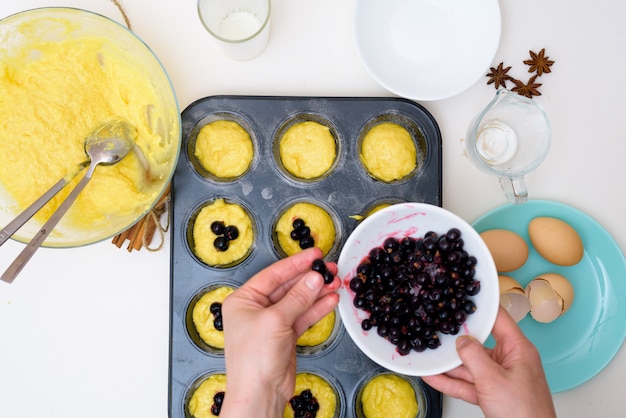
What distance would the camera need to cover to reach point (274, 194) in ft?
6.65

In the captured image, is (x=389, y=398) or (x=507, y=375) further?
(x=389, y=398)

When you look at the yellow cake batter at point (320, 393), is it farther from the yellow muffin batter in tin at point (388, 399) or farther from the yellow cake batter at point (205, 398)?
the yellow cake batter at point (205, 398)

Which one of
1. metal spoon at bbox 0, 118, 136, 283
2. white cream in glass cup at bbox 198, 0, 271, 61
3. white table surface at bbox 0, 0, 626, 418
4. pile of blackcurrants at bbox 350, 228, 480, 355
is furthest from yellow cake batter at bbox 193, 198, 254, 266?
white cream in glass cup at bbox 198, 0, 271, 61

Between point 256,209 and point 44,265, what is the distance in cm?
98

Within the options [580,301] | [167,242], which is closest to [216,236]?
[167,242]

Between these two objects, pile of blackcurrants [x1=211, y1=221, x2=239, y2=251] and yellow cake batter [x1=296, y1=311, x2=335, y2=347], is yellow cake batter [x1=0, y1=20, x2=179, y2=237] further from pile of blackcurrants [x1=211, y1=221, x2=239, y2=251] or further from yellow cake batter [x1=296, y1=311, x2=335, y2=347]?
yellow cake batter [x1=296, y1=311, x2=335, y2=347]

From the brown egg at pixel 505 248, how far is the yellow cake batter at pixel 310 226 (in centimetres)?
64

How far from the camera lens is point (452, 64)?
6.97 feet

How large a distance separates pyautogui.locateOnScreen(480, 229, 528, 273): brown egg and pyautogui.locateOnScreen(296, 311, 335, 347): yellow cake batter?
719mm

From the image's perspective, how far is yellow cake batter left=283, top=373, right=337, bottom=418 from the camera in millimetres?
2021

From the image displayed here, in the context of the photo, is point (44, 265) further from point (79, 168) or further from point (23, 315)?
point (79, 168)

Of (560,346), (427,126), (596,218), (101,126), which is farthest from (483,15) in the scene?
(101,126)

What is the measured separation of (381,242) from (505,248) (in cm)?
53

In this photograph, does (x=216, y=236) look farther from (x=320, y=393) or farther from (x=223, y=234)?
(x=320, y=393)
